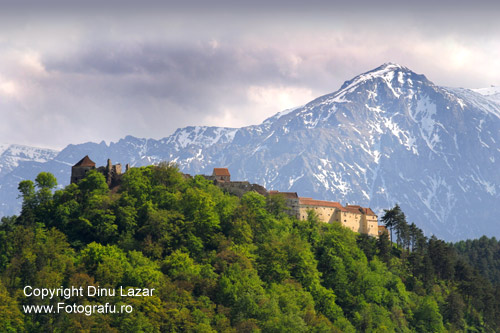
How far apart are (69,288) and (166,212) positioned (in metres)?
28.9

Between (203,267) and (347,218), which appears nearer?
(203,267)

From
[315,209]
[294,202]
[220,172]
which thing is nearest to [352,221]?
[315,209]

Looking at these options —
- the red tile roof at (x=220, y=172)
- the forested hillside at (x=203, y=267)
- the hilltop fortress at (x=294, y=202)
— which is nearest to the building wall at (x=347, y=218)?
the hilltop fortress at (x=294, y=202)

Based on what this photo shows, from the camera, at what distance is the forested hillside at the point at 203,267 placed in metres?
105

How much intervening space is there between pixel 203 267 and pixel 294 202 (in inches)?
1959

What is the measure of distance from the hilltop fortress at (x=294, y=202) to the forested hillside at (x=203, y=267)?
4.72m

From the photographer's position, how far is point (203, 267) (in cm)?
12019

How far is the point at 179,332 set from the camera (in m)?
103

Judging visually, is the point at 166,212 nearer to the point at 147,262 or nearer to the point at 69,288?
the point at 147,262

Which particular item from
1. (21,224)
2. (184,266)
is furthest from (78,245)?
(184,266)

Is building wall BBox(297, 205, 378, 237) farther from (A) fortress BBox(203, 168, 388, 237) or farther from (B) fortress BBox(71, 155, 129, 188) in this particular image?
(B) fortress BBox(71, 155, 129, 188)

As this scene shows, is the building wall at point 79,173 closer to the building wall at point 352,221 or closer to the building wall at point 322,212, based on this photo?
the building wall at point 322,212

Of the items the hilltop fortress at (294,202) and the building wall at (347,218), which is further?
the building wall at (347,218)

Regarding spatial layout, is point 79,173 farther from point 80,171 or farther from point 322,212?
point 322,212
